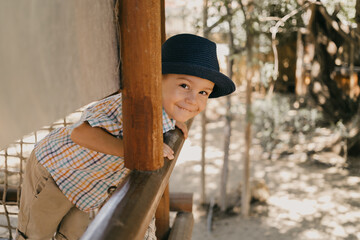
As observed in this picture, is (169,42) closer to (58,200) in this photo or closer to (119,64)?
(119,64)

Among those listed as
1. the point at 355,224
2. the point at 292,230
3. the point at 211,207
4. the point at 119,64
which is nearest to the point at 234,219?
the point at 211,207

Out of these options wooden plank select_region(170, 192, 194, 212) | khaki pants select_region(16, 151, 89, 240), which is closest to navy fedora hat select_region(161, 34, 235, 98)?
khaki pants select_region(16, 151, 89, 240)

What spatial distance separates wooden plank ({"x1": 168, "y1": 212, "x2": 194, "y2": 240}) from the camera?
193 cm

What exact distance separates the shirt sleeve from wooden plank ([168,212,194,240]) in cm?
89

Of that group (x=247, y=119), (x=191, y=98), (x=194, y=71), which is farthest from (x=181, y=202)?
(x=247, y=119)

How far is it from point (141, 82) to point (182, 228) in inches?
51.6

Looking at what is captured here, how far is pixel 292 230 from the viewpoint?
4273mm

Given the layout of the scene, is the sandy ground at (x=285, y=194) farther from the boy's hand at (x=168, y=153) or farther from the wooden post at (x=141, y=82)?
the wooden post at (x=141, y=82)

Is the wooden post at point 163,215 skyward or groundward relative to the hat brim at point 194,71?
groundward

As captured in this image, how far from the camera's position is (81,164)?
1.43 m

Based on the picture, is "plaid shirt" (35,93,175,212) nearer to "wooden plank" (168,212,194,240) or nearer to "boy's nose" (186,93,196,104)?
"boy's nose" (186,93,196,104)

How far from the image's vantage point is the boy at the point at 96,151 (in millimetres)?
1353

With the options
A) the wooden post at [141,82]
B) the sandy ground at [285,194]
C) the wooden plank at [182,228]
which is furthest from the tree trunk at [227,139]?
the wooden post at [141,82]

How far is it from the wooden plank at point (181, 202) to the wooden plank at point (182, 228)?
6 cm
